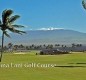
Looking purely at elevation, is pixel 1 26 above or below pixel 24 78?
above

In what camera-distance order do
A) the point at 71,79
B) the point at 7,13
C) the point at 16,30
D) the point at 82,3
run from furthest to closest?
the point at 16,30 < the point at 7,13 < the point at 82,3 < the point at 71,79

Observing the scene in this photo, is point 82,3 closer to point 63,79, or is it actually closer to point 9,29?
point 9,29

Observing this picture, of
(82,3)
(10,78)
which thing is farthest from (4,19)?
(10,78)

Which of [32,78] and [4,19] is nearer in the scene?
[32,78]

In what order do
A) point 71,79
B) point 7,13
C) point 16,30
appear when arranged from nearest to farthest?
point 71,79, point 7,13, point 16,30

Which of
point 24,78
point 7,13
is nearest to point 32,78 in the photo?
point 24,78

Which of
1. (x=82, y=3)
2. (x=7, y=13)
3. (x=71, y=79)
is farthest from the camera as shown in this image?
(x=7, y=13)

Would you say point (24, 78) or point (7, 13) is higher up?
point (7, 13)

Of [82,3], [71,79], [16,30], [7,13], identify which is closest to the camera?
[71,79]

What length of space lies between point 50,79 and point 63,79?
2.77 feet

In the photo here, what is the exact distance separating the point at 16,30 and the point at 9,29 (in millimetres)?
2028

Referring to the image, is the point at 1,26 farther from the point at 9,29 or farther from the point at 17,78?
the point at 17,78

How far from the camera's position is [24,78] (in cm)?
2592

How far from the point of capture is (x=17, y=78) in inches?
1020
